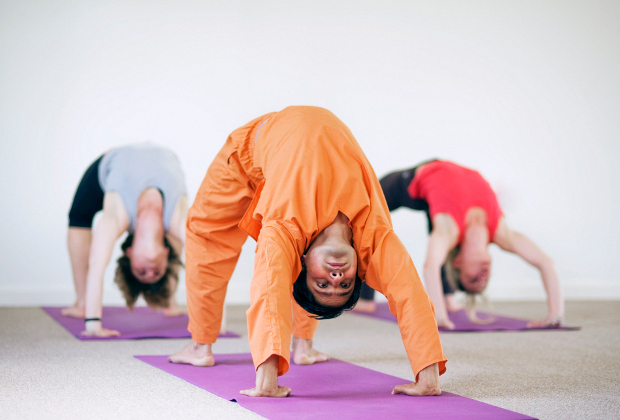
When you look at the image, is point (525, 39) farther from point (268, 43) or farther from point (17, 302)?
point (17, 302)

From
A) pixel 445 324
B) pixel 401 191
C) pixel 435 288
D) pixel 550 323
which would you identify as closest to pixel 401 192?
Result: pixel 401 191

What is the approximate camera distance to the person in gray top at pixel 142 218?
10.8ft

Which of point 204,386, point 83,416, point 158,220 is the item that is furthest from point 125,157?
point 83,416

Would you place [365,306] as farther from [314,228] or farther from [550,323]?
[314,228]

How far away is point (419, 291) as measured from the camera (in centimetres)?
185

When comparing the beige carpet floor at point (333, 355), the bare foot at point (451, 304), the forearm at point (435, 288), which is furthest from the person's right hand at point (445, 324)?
the bare foot at point (451, 304)

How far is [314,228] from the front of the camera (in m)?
1.85

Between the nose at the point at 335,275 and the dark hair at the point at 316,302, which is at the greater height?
the nose at the point at 335,275

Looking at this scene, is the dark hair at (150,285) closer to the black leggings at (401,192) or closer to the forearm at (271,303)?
the black leggings at (401,192)

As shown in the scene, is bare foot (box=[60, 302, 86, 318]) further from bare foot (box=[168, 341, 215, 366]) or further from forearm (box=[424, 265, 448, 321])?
forearm (box=[424, 265, 448, 321])

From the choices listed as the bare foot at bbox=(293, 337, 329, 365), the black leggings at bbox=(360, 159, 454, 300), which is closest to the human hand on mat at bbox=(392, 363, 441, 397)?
the bare foot at bbox=(293, 337, 329, 365)

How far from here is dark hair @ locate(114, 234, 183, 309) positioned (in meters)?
3.38

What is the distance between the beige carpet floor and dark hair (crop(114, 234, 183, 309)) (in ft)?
1.21

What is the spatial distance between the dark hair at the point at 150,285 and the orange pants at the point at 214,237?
1.05 m
